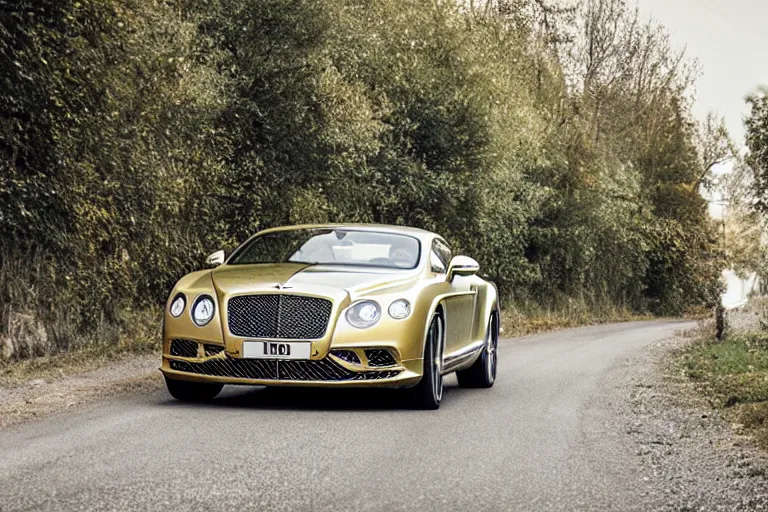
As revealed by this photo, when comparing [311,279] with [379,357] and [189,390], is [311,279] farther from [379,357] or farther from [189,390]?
[189,390]

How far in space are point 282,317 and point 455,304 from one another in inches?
88.3

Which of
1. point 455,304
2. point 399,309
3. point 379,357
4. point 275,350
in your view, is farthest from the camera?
point 455,304

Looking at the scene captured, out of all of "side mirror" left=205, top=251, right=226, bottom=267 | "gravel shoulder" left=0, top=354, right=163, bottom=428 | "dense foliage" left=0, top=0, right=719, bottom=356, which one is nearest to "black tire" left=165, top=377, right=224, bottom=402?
"gravel shoulder" left=0, top=354, right=163, bottom=428

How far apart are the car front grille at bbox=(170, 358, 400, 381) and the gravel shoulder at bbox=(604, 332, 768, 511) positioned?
227cm

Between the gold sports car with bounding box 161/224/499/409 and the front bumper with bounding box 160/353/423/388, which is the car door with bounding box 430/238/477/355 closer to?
the gold sports car with bounding box 161/224/499/409

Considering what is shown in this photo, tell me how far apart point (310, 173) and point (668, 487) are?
14034 mm

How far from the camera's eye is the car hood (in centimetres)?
1007

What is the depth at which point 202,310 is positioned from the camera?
1016 cm

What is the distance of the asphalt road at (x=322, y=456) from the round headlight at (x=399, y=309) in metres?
0.83

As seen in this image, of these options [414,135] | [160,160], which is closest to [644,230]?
[414,135]

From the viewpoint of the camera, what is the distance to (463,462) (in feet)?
25.0

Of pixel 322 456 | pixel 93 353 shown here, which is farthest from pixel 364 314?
pixel 93 353

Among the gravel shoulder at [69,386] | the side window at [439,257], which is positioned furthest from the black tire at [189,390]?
the side window at [439,257]

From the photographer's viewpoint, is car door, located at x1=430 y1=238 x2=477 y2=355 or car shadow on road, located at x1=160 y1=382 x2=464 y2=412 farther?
car door, located at x1=430 y1=238 x2=477 y2=355
